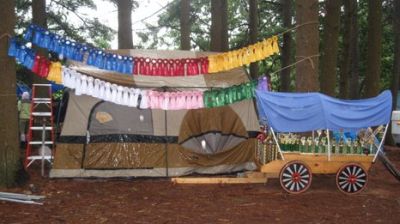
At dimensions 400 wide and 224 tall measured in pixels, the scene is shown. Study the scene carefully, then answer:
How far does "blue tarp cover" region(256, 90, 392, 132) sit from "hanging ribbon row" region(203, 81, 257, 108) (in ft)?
2.34

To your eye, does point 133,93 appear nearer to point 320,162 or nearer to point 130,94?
point 130,94

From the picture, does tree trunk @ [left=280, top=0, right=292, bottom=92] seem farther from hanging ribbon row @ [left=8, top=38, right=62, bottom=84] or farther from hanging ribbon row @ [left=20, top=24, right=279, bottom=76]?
hanging ribbon row @ [left=8, top=38, right=62, bottom=84]

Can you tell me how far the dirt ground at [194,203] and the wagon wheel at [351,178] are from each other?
16cm

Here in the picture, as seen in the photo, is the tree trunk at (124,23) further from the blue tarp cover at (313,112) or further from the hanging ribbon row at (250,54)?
the blue tarp cover at (313,112)

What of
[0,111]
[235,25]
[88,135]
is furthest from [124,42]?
[235,25]

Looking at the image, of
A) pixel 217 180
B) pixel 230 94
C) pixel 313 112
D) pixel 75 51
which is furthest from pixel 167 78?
pixel 313 112

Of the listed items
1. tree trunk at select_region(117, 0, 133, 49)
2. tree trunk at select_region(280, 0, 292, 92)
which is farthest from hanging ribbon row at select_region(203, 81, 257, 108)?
tree trunk at select_region(280, 0, 292, 92)

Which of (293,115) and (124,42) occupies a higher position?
(124,42)

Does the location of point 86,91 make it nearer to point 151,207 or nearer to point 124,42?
point 151,207

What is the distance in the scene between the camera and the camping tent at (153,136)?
10.1 m

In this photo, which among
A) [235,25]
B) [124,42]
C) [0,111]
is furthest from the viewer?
[235,25]

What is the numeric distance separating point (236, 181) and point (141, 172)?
2126 millimetres

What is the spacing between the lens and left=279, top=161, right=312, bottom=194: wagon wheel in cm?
898

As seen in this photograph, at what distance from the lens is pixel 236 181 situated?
981 cm
